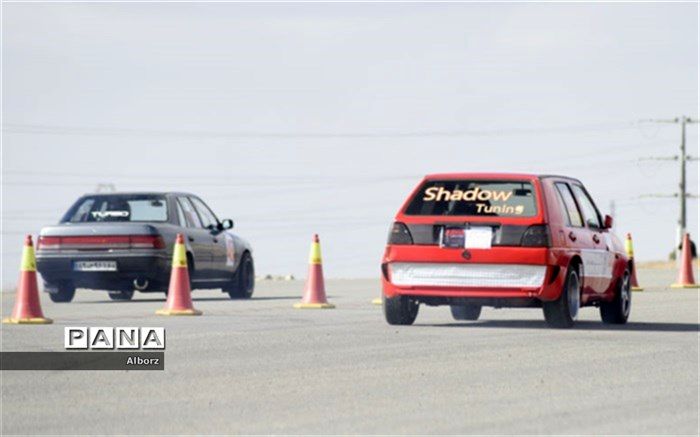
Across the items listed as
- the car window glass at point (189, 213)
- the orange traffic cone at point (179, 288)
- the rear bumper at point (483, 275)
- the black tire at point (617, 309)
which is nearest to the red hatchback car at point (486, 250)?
the rear bumper at point (483, 275)

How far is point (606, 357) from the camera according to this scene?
14.5 meters

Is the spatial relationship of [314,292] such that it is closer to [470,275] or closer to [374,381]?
[470,275]

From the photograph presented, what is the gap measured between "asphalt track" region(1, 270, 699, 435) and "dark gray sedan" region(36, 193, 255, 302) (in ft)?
16.9

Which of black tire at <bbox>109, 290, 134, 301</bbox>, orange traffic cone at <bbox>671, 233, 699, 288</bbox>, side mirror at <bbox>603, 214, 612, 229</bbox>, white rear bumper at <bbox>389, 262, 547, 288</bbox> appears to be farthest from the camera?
orange traffic cone at <bbox>671, 233, 699, 288</bbox>

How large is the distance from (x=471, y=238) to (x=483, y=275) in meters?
0.40

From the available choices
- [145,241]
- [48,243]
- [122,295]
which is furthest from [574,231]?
[122,295]

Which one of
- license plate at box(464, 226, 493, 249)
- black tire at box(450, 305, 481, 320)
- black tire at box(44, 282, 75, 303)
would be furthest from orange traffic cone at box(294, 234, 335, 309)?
license plate at box(464, 226, 493, 249)

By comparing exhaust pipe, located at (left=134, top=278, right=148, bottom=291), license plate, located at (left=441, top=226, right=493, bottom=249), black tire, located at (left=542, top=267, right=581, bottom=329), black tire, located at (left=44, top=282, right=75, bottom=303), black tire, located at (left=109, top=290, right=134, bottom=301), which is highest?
license plate, located at (left=441, top=226, right=493, bottom=249)

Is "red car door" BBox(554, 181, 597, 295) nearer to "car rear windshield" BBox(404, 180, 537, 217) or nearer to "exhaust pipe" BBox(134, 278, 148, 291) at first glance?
"car rear windshield" BBox(404, 180, 537, 217)

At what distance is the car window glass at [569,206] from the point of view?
62.3 feet

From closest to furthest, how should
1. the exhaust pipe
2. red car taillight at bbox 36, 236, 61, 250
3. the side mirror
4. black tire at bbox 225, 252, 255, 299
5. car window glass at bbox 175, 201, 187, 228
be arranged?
the side mirror → the exhaust pipe → red car taillight at bbox 36, 236, 61, 250 → car window glass at bbox 175, 201, 187, 228 → black tire at bbox 225, 252, 255, 299

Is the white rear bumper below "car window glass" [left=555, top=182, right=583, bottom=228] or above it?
below

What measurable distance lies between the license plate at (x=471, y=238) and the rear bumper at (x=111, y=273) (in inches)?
316

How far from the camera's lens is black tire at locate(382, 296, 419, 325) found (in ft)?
60.1
